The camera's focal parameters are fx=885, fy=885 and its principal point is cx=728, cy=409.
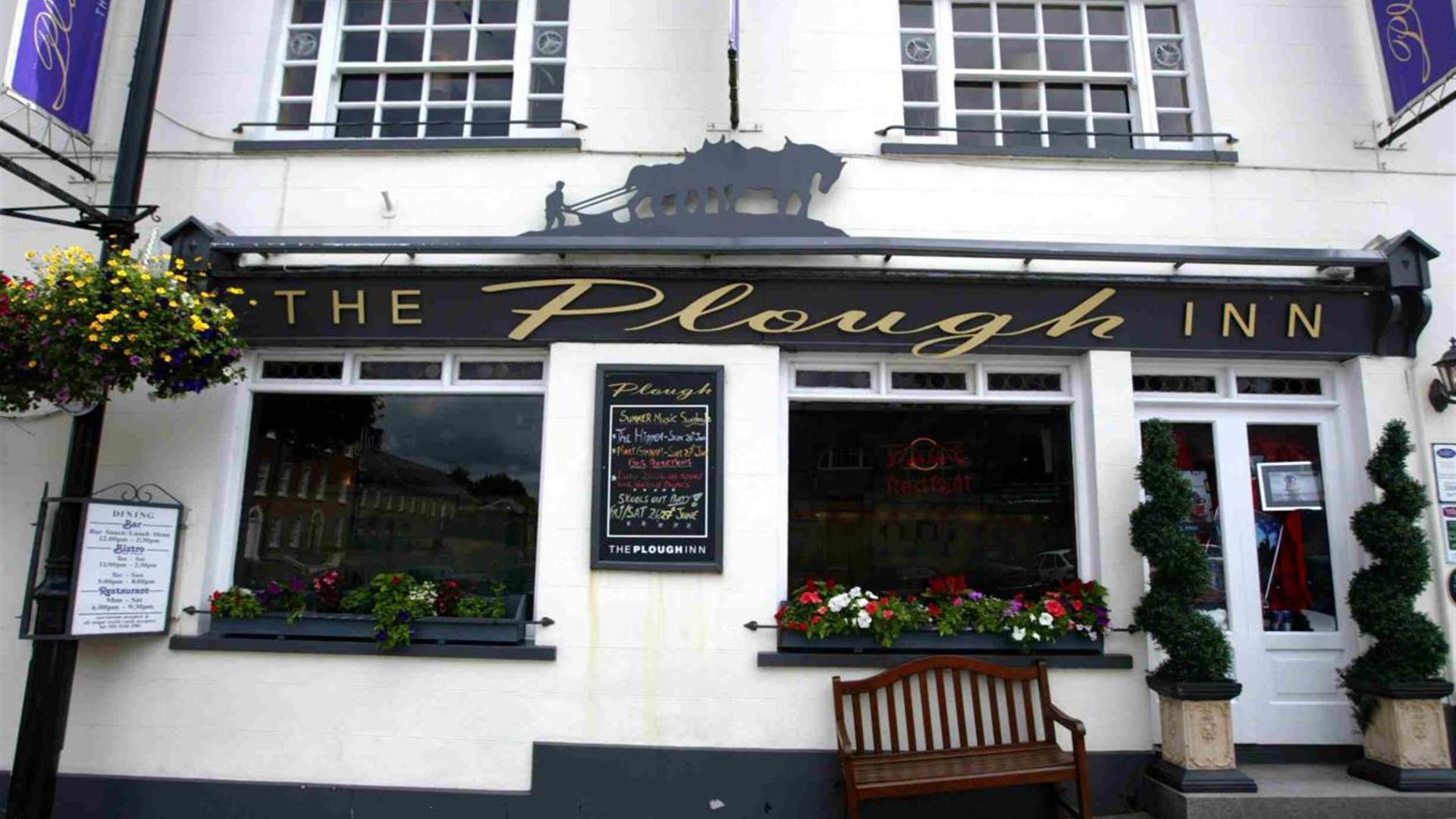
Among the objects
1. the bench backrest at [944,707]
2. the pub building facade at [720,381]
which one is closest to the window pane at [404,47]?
the pub building facade at [720,381]

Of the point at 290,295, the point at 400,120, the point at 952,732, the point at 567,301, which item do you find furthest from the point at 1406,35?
the point at 290,295

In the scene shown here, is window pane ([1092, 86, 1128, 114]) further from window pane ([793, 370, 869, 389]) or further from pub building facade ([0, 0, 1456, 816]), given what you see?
window pane ([793, 370, 869, 389])

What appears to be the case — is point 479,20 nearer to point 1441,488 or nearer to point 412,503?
point 412,503

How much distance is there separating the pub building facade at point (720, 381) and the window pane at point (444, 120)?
0.07ft

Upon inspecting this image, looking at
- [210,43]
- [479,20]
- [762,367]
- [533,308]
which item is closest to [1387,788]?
[762,367]

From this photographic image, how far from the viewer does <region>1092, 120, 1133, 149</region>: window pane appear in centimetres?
666

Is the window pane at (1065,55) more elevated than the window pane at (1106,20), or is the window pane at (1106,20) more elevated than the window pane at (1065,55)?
the window pane at (1106,20)

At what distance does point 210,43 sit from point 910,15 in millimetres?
5315

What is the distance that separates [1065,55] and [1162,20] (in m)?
0.82

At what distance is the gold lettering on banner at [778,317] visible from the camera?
5934 millimetres

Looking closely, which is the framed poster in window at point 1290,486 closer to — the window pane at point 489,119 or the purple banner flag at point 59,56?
the window pane at point 489,119

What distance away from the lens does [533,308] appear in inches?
235

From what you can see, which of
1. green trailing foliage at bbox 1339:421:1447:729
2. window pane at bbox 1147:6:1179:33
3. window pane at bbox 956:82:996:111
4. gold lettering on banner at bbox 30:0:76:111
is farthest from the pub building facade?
gold lettering on banner at bbox 30:0:76:111

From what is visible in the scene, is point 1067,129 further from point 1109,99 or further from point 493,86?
point 493,86
